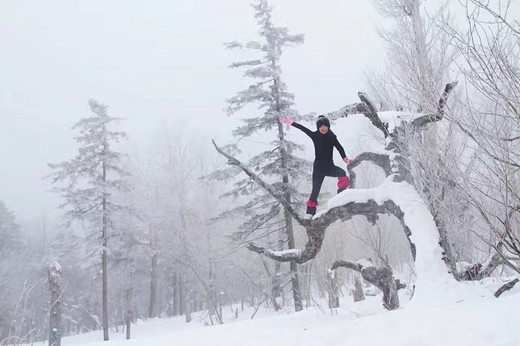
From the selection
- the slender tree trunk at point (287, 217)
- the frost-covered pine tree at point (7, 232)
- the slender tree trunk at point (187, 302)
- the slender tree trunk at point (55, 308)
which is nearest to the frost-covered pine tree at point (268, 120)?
the slender tree trunk at point (287, 217)

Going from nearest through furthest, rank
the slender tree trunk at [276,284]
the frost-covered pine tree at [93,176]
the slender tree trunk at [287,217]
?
the slender tree trunk at [287,217], the slender tree trunk at [276,284], the frost-covered pine tree at [93,176]

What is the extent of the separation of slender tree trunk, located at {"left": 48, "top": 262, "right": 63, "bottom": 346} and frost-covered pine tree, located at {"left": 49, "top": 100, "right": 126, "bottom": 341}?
5097 millimetres

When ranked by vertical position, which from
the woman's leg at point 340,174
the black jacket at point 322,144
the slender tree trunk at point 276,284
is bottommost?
the slender tree trunk at point 276,284

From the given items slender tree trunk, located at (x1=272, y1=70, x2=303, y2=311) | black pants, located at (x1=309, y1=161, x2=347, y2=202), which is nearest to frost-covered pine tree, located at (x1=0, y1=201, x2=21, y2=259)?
slender tree trunk, located at (x1=272, y1=70, x2=303, y2=311)

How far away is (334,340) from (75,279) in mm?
40911

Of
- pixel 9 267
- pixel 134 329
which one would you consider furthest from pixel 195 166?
pixel 9 267

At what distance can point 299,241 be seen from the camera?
20094 millimetres

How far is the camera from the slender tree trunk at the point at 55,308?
1016cm

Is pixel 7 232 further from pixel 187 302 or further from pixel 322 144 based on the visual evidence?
pixel 322 144

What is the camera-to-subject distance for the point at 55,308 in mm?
12086

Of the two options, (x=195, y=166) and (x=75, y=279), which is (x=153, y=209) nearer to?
(x=195, y=166)

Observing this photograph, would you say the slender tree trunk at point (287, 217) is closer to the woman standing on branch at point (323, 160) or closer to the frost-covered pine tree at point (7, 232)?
the woman standing on branch at point (323, 160)

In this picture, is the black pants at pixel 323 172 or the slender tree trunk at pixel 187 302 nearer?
the black pants at pixel 323 172

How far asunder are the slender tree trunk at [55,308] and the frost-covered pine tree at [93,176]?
5.10 meters
